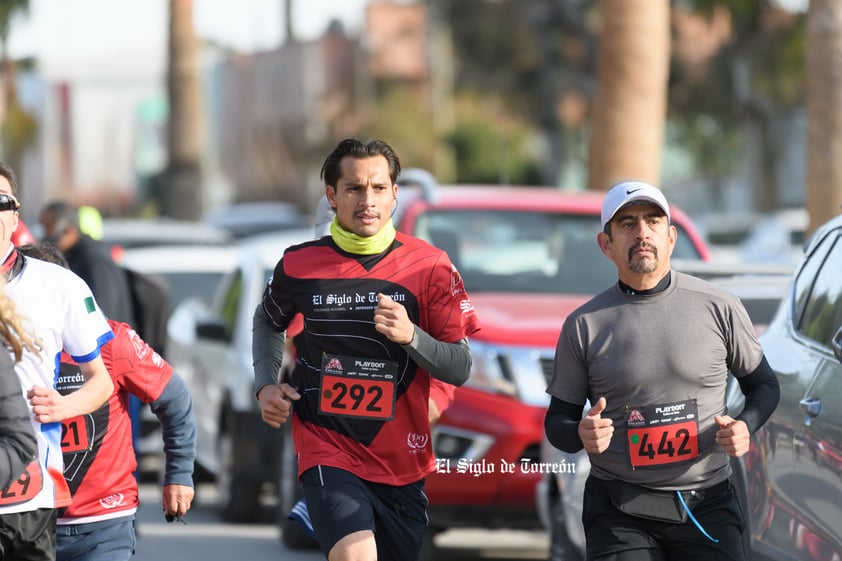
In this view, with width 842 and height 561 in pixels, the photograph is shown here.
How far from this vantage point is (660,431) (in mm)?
5648

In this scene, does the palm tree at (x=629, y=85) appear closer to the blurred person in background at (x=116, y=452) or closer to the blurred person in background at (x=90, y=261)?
the blurred person in background at (x=90, y=261)

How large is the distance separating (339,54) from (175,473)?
7275cm

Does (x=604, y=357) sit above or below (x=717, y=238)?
above

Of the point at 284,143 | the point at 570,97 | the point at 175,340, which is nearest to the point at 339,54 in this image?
the point at 284,143

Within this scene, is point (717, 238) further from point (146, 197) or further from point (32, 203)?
point (146, 197)

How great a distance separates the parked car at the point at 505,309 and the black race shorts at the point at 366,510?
104 inches

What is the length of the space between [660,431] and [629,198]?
71 centimetres

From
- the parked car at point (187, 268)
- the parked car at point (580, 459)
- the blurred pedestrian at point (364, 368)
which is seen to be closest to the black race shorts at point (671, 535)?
the blurred pedestrian at point (364, 368)

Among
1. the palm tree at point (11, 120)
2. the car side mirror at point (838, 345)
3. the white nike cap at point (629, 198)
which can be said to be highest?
the white nike cap at point (629, 198)

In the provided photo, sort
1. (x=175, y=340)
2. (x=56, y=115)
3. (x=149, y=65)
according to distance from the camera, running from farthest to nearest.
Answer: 1. (x=149, y=65)
2. (x=56, y=115)
3. (x=175, y=340)

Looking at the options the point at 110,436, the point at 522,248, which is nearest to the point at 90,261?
the point at 522,248

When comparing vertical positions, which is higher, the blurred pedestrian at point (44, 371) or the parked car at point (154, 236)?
the blurred pedestrian at point (44, 371)

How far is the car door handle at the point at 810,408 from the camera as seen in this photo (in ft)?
19.7

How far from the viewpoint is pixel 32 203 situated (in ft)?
290
